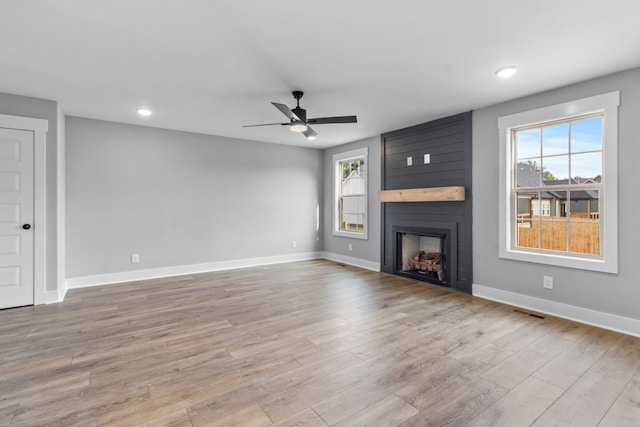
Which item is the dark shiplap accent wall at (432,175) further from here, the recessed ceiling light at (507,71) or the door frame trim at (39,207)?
the door frame trim at (39,207)

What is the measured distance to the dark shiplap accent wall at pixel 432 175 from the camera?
448cm

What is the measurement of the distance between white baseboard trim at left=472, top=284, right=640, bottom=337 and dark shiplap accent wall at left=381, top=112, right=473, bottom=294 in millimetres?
324

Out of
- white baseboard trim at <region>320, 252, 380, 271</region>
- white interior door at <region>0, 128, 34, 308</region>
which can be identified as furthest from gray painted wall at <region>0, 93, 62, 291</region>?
white baseboard trim at <region>320, 252, 380, 271</region>

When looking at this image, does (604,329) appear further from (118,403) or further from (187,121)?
(187,121)

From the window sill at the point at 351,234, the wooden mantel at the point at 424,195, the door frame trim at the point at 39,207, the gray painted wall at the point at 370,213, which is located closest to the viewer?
the door frame trim at the point at 39,207

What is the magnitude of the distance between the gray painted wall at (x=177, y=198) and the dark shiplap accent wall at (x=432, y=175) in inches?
80.7

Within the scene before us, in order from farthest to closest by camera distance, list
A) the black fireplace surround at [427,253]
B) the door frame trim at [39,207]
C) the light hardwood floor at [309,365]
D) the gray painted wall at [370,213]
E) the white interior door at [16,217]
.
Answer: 1. the gray painted wall at [370,213]
2. the black fireplace surround at [427,253]
3. the door frame trim at [39,207]
4. the white interior door at [16,217]
5. the light hardwood floor at [309,365]

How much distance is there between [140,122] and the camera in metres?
5.07

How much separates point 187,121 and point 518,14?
175 inches

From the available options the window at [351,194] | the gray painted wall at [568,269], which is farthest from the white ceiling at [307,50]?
the window at [351,194]

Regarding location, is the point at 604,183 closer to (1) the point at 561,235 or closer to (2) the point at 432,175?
(1) the point at 561,235

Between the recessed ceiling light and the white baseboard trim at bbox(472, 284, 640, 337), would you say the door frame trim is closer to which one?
the recessed ceiling light

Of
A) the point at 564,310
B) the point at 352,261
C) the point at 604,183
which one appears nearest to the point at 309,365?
the point at 564,310

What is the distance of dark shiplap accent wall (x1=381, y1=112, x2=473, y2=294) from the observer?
448cm
